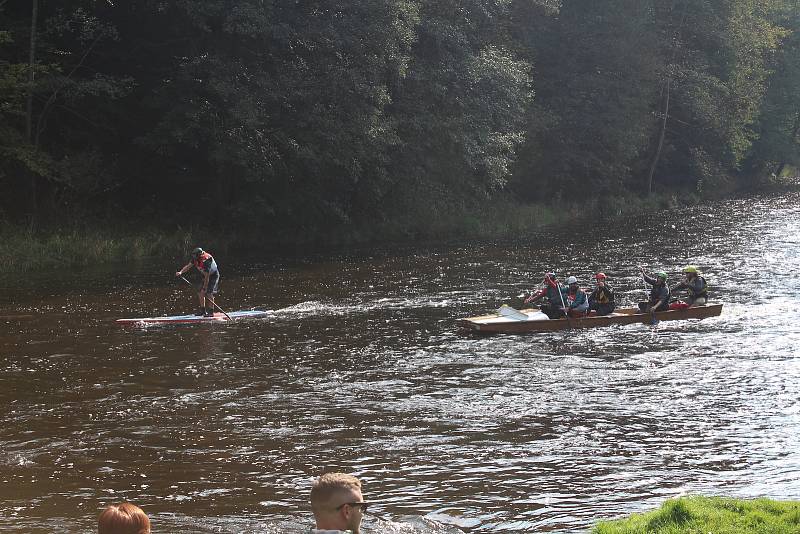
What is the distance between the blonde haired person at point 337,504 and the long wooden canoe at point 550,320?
15.2 meters

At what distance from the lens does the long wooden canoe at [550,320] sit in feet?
67.6

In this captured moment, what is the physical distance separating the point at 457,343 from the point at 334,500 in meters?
14.4

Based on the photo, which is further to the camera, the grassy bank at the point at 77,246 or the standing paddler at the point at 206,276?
the grassy bank at the point at 77,246

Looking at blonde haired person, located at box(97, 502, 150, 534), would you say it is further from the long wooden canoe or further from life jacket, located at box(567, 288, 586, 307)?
life jacket, located at box(567, 288, 586, 307)

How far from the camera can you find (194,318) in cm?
2152

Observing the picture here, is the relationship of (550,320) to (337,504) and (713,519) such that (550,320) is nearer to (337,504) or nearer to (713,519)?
(713,519)

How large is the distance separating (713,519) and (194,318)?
1480 centimetres

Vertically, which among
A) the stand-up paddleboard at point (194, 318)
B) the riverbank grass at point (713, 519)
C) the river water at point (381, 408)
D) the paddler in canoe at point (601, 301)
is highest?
the paddler in canoe at point (601, 301)

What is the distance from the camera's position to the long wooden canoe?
20.6 metres

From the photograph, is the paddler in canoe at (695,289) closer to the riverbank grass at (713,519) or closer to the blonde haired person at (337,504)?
the riverbank grass at (713,519)

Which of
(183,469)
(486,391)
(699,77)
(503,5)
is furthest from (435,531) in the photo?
(699,77)

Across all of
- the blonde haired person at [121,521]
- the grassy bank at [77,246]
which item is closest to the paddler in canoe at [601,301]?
the grassy bank at [77,246]

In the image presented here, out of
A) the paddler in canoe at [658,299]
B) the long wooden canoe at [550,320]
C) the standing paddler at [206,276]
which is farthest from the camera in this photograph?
the paddler in canoe at [658,299]

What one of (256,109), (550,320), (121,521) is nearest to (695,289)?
(550,320)
